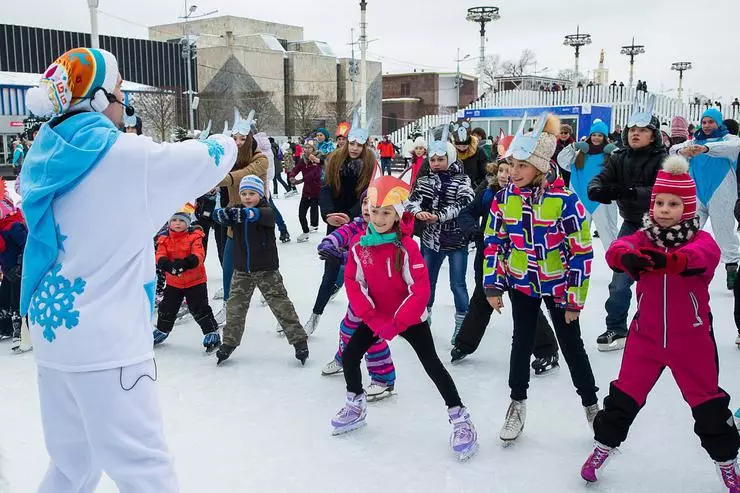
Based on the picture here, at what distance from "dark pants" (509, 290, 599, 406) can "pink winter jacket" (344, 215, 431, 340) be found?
0.54 metres

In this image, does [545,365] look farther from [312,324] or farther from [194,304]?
[194,304]

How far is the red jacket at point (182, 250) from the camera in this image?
5500mm

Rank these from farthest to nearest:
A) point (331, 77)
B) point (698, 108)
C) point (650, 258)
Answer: point (331, 77), point (698, 108), point (650, 258)

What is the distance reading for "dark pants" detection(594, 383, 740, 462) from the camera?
2.97 metres

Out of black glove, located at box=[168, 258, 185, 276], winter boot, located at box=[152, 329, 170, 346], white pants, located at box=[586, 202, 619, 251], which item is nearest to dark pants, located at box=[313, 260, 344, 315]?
black glove, located at box=[168, 258, 185, 276]

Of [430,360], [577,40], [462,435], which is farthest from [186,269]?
[577,40]

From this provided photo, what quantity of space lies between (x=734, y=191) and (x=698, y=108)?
70.8ft

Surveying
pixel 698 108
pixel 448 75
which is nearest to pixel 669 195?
pixel 698 108

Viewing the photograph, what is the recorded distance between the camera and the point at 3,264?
5.57m

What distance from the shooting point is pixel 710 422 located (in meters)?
2.97

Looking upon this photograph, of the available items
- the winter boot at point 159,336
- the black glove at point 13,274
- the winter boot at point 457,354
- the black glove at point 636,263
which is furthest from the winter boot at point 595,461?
the black glove at point 13,274

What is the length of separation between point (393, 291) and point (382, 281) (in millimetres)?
86

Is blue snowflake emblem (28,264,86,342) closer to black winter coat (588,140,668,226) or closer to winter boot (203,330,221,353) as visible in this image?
winter boot (203,330,221,353)

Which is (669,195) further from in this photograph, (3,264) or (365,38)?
(365,38)
